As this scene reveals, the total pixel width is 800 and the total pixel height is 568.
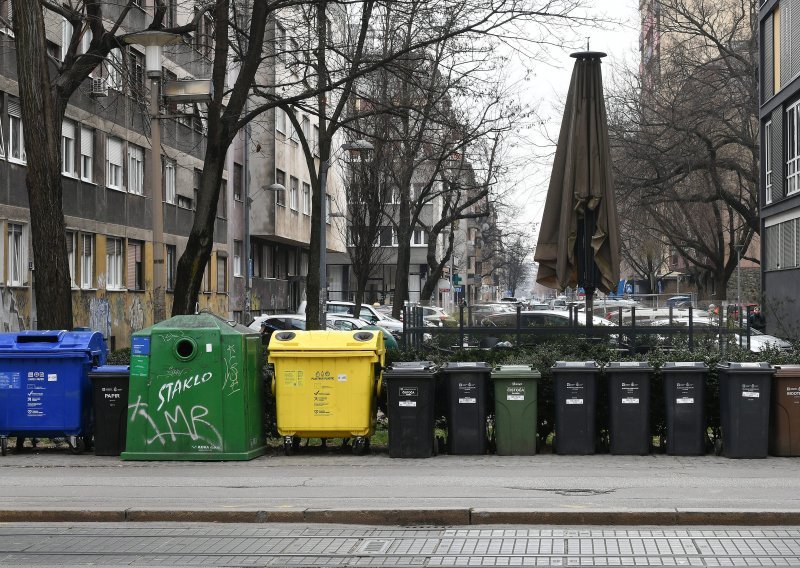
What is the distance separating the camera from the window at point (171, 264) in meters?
41.0

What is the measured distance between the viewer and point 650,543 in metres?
8.21

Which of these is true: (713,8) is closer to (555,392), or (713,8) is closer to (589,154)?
(589,154)

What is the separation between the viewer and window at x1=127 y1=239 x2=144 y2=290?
3712 cm

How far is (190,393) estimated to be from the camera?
12.2 m

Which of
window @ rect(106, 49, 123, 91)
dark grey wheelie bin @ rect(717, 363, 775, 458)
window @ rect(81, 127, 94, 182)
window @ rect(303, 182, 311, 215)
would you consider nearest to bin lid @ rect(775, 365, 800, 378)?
dark grey wheelie bin @ rect(717, 363, 775, 458)

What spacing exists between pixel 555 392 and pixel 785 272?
27819 mm

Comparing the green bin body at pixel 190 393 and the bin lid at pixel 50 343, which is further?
the bin lid at pixel 50 343

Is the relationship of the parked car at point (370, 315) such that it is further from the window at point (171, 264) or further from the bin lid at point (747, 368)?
the bin lid at point (747, 368)

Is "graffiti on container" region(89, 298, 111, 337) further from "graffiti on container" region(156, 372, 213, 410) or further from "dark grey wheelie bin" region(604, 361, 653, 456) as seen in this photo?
"dark grey wheelie bin" region(604, 361, 653, 456)

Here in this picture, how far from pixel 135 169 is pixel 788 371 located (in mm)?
29021

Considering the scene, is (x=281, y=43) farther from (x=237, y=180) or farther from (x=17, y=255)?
(x=237, y=180)

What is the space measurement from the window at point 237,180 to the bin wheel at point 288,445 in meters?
37.3

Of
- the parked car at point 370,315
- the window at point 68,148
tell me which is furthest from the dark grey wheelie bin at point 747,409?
the parked car at point 370,315

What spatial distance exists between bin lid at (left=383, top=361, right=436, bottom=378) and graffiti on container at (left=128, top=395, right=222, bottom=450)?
75.5 inches
